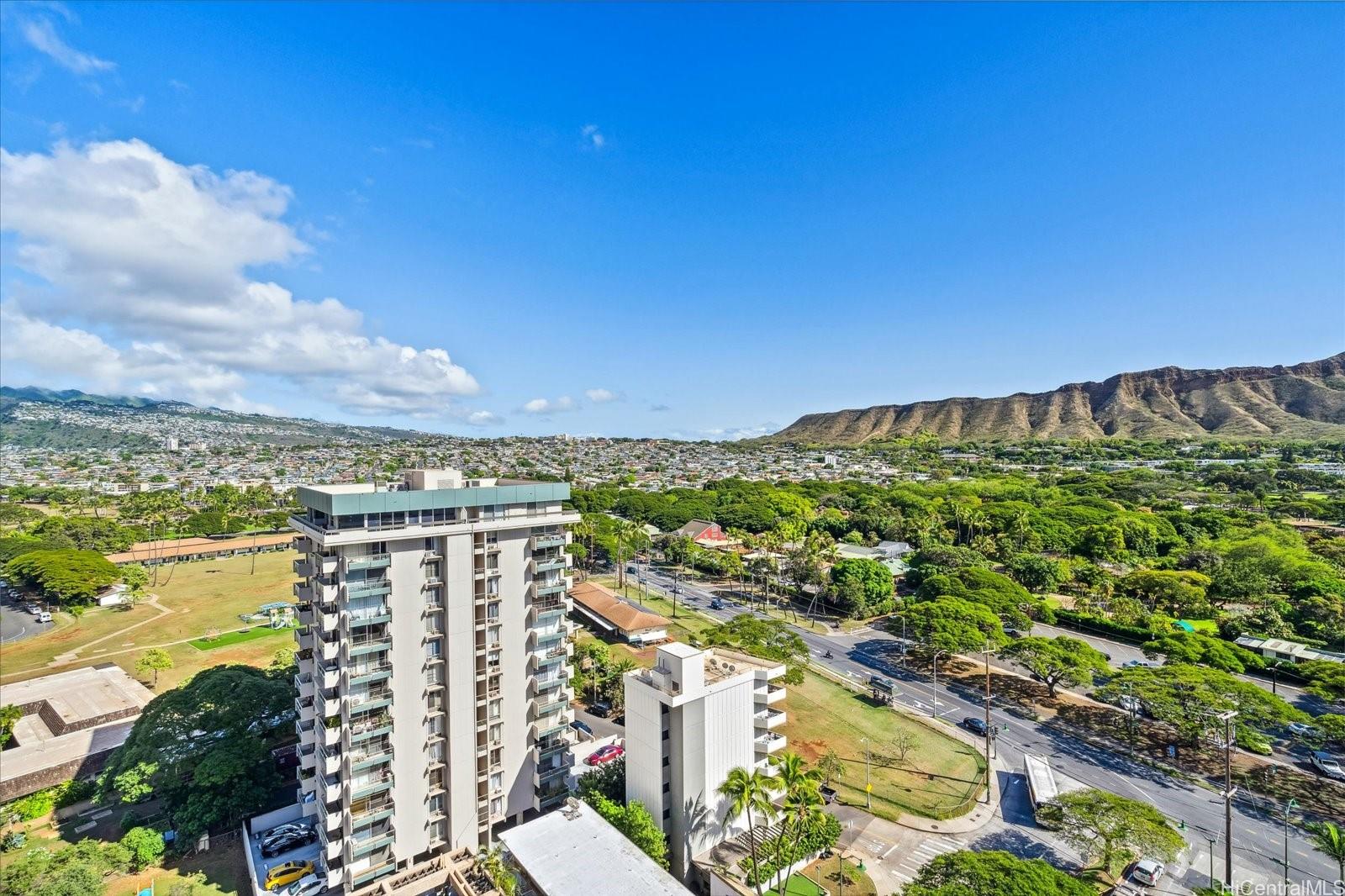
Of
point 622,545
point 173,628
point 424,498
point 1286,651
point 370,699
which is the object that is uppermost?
point 424,498

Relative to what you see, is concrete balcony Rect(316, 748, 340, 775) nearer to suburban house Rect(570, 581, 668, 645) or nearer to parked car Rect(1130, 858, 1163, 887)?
suburban house Rect(570, 581, 668, 645)

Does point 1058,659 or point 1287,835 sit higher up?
point 1058,659

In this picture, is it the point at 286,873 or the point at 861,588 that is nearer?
the point at 286,873

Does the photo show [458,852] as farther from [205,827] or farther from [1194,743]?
[1194,743]

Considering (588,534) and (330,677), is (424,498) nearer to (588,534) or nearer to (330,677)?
(330,677)

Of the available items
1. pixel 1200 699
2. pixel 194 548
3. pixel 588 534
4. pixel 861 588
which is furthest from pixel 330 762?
pixel 194 548

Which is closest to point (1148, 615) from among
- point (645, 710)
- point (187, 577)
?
point (645, 710)

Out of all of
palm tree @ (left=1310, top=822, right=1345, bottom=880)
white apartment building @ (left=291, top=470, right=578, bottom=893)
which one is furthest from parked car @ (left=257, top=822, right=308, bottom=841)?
palm tree @ (left=1310, top=822, right=1345, bottom=880)

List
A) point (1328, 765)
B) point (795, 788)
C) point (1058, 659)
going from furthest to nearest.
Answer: point (1058, 659) → point (1328, 765) → point (795, 788)
